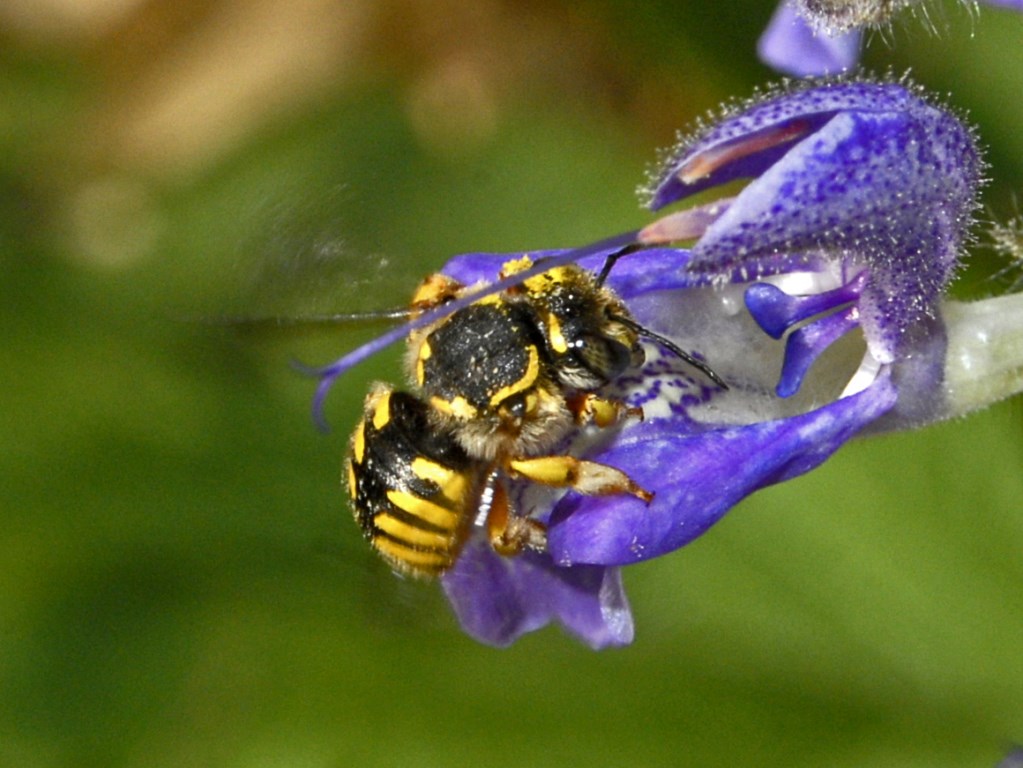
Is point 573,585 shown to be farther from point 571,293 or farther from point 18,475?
point 18,475

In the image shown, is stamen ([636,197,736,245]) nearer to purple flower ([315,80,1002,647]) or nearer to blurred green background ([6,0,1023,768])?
purple flower ([315,80,1002,647])

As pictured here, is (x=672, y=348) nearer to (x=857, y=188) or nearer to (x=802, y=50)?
(x=857, y=188)

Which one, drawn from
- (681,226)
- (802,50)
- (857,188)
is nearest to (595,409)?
(681,226)

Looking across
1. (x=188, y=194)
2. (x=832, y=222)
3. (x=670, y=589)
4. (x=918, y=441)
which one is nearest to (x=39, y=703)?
(x=670, y=589)

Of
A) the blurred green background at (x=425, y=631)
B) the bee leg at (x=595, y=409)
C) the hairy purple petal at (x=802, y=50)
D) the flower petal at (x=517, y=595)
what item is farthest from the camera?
the blurred green background at (x=425, y=631)

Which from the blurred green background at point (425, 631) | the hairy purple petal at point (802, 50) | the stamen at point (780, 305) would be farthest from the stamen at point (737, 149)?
the blurred green background at point (425, 631)

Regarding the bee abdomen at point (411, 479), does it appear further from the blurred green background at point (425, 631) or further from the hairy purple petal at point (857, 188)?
the blurred green background at point (425, 631)
